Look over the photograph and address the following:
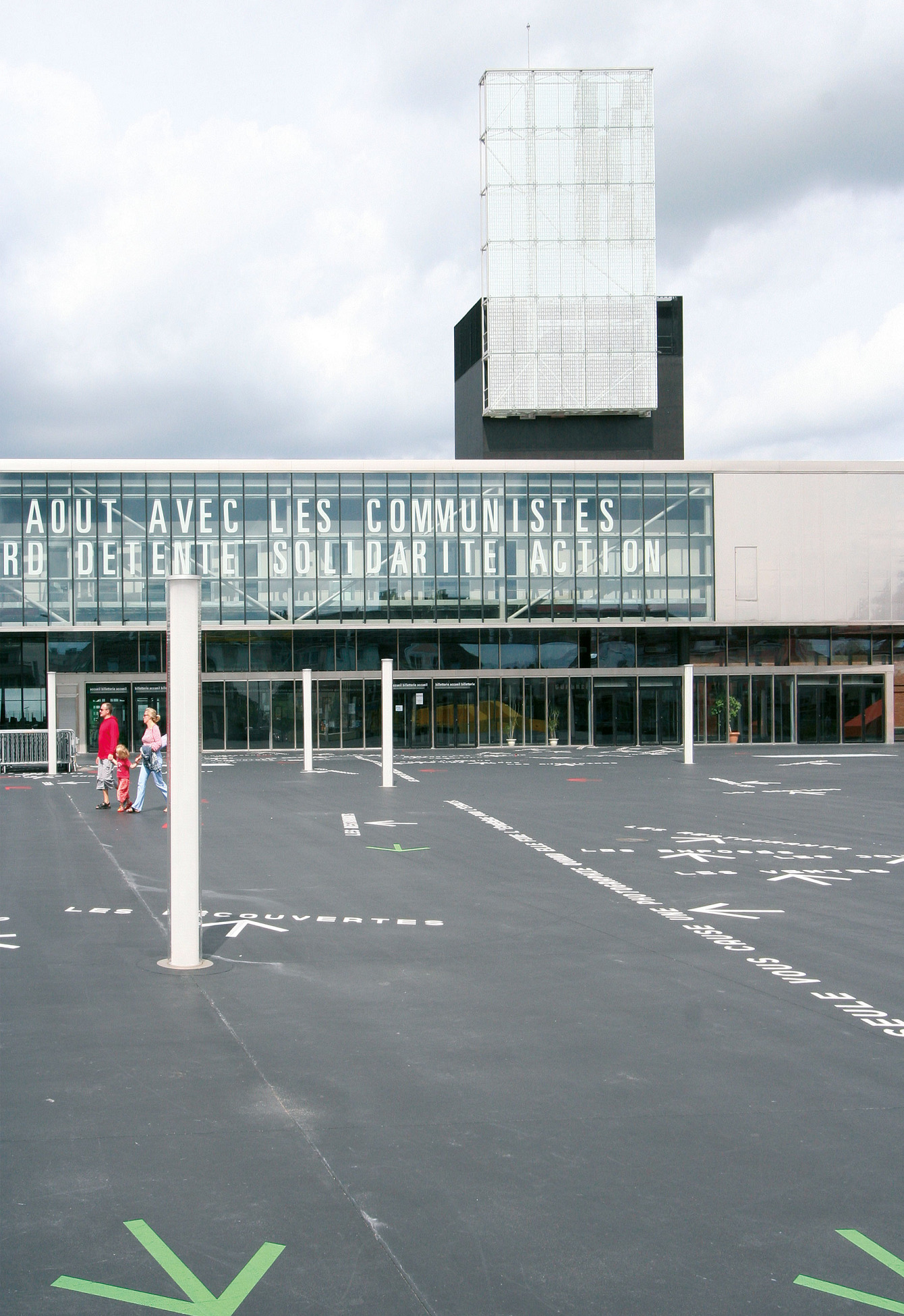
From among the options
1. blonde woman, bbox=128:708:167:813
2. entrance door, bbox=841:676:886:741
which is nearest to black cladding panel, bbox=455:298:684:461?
entrance door, bbox=841:676:886:741

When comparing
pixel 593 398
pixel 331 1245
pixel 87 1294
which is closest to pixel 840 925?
pixel 331 1245

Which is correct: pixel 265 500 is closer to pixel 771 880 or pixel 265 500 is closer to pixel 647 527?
pixel 647 527

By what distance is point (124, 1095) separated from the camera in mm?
6328

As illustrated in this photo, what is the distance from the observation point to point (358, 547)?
45.7 meters

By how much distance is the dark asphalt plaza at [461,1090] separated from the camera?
4.56m

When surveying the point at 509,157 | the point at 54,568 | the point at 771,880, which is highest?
the point at 509,157

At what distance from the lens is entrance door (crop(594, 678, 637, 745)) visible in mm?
47812

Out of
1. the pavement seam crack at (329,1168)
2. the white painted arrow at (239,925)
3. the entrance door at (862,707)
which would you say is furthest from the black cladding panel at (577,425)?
the pavement seam crack at (329,1168)

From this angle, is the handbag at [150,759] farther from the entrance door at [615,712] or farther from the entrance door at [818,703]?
the entrance door at [818,703]

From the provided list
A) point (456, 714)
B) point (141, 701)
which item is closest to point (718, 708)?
point (456, 714)

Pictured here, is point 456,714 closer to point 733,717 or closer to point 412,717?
point 412,717

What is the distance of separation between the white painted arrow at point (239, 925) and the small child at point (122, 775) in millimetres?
11179

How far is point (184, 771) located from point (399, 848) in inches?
296

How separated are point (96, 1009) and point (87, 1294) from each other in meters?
3.78
